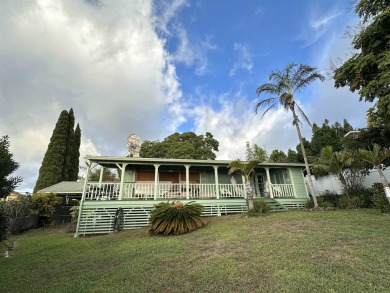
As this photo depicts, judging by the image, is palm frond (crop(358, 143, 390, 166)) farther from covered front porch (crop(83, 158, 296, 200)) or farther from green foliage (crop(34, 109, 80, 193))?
green foliage (crop(34, 109, 80, 193))

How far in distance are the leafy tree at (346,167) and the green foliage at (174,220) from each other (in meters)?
8.30

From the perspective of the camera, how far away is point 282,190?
1308 cm

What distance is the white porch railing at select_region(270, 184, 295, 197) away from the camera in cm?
1297

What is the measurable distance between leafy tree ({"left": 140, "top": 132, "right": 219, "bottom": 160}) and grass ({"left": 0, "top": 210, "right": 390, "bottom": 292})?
2088 cm

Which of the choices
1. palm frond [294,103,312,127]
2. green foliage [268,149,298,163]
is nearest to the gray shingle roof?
palm frond [294,103,312,127]

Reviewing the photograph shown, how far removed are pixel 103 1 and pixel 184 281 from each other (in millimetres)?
13289

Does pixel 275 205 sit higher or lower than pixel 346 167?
lower

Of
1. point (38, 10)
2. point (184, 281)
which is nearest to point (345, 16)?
point (184, 281)

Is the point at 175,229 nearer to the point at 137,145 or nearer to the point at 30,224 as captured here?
the point at 137,145

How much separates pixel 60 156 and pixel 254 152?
2816 cm

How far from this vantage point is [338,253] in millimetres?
4012

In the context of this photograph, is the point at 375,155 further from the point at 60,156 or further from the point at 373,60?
the point at 60,156

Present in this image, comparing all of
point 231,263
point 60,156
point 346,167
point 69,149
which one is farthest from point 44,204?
point 346,167

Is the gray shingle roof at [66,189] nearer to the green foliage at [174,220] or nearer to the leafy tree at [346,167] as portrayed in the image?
the green foliage at [174,220]
